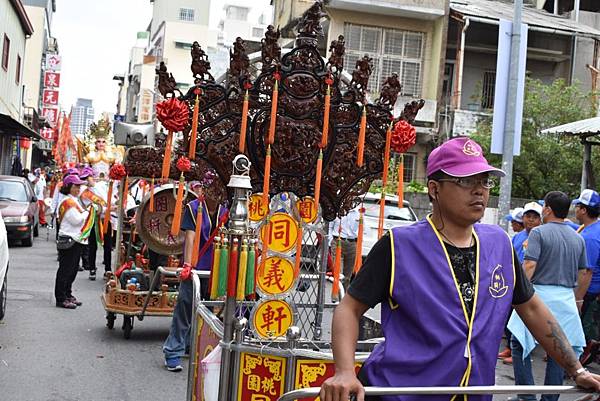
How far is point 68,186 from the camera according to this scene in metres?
11.0

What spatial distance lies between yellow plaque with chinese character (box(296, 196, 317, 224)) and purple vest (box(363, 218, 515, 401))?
2.41 metres

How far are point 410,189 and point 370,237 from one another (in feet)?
21.2

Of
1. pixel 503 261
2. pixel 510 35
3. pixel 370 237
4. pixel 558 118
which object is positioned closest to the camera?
pixel 503 261

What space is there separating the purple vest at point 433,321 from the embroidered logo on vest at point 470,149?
34 cm

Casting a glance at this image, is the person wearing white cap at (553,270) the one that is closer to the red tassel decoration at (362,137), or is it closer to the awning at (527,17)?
the red tassel decoration at (362,137)

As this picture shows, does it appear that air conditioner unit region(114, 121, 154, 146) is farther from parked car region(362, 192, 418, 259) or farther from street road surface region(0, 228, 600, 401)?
parked car region(362, 192, 418, 259)

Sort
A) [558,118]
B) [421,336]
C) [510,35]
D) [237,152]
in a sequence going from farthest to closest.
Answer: [558,118]
[510,35]
[237,152]
[421,336]

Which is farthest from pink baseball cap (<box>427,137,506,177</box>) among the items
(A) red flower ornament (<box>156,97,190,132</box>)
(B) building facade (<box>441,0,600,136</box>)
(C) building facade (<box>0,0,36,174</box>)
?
(C) building facade (<box>0,0,36,174</box>)

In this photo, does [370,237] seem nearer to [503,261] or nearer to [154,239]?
[154,239]

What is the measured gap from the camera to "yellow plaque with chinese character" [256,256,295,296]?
5.14m

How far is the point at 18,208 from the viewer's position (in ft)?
62.0

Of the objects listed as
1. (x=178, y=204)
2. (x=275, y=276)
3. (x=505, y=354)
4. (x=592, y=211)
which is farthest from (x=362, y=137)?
(x=505, y=354)

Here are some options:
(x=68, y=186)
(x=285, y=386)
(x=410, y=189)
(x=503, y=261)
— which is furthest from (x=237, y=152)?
(x=410, y=189)

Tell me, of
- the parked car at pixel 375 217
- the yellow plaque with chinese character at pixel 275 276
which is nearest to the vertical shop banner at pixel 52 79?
the parked car at pixel 375 217
